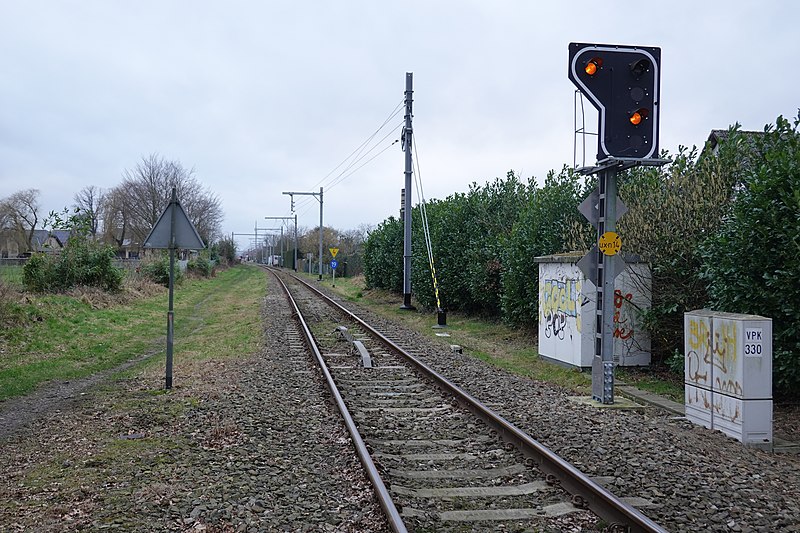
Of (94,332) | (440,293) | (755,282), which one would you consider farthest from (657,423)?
(440,293)

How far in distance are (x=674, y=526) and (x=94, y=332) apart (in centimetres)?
1631

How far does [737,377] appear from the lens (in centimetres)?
782

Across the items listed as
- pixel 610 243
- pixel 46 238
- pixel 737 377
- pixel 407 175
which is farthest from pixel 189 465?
pixel 46 238

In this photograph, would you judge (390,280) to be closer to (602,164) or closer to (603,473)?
(602,164)

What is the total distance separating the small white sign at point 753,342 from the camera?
770 centimetres

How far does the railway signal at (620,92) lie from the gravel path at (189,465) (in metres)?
5.36

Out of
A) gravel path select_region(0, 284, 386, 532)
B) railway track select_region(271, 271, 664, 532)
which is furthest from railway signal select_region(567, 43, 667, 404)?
gravel path select_region(0, 284, 386, 532)

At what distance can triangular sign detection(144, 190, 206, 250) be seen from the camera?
10.4 meters

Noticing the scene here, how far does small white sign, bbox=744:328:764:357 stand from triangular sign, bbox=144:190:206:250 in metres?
7.36

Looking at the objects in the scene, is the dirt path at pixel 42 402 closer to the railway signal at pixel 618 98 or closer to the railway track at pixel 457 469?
the railway track at pixel 457 469

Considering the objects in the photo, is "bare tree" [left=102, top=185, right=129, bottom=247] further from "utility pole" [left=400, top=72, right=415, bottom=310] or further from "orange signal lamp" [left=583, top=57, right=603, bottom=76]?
"orange signal lamp" [left=583, top=57, right=603, bottom=76]

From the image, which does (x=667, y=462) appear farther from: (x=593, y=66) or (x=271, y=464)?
(x=593, y=66)

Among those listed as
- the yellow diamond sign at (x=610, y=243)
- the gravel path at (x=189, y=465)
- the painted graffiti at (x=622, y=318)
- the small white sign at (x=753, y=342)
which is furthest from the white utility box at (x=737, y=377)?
the gravel path at (x=189, y=465)

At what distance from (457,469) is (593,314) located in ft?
22.5
